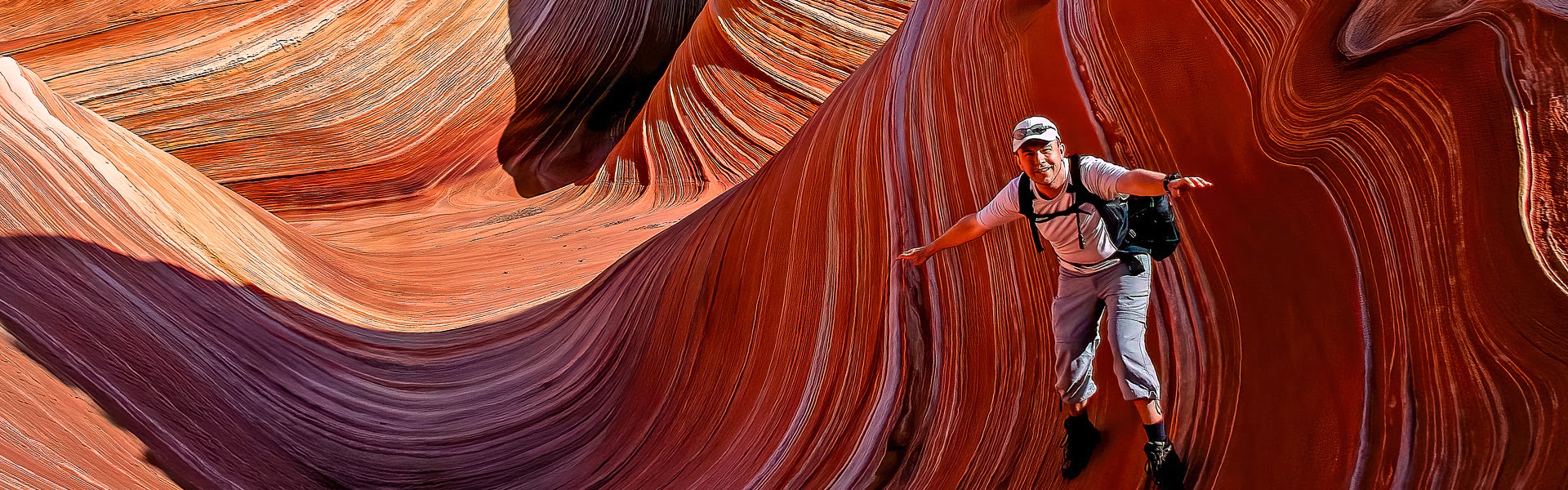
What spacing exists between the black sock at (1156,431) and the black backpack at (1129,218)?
0.30 metres

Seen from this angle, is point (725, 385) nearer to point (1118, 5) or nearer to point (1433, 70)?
point (1118, 5)

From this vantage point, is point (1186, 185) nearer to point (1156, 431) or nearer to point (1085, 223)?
point (1085, 223)

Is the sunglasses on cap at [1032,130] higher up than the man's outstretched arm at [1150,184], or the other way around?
the sunglasses on cap at [1032,130]

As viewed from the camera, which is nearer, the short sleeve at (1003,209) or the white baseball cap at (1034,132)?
the white baseball cap at (1034,132)

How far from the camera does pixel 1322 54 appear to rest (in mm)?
2316

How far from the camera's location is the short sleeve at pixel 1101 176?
2010 millimetres

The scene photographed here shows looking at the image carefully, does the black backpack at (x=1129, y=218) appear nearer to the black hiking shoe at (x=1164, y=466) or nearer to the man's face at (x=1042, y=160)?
the man's face at (x=1042, y=160)

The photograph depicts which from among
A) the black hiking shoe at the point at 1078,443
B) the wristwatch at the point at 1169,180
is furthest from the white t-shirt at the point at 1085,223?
the black hiking shoe at the point at 1078,443

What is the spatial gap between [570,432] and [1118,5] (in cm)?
261

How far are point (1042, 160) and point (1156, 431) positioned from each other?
1.88 ft

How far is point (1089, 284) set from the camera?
213 cm

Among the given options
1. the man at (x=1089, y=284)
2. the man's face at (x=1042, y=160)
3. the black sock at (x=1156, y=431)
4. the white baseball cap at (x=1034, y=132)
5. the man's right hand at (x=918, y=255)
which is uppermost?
the white baseball cap at (x=1034, y=132)

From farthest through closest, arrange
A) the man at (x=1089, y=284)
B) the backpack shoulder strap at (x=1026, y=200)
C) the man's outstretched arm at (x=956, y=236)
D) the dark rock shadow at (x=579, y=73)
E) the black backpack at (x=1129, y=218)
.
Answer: the dark rock shadow at (x=579, y=73), the man's outstretched arm at (x=956, y=236), the backpack shoulder strap at (x=1026, y=200), the man at (x=1089, y=284), the black backpack at (x=1129, y=218)

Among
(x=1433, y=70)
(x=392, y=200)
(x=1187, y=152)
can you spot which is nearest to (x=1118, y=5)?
(x=1187, y=152)
